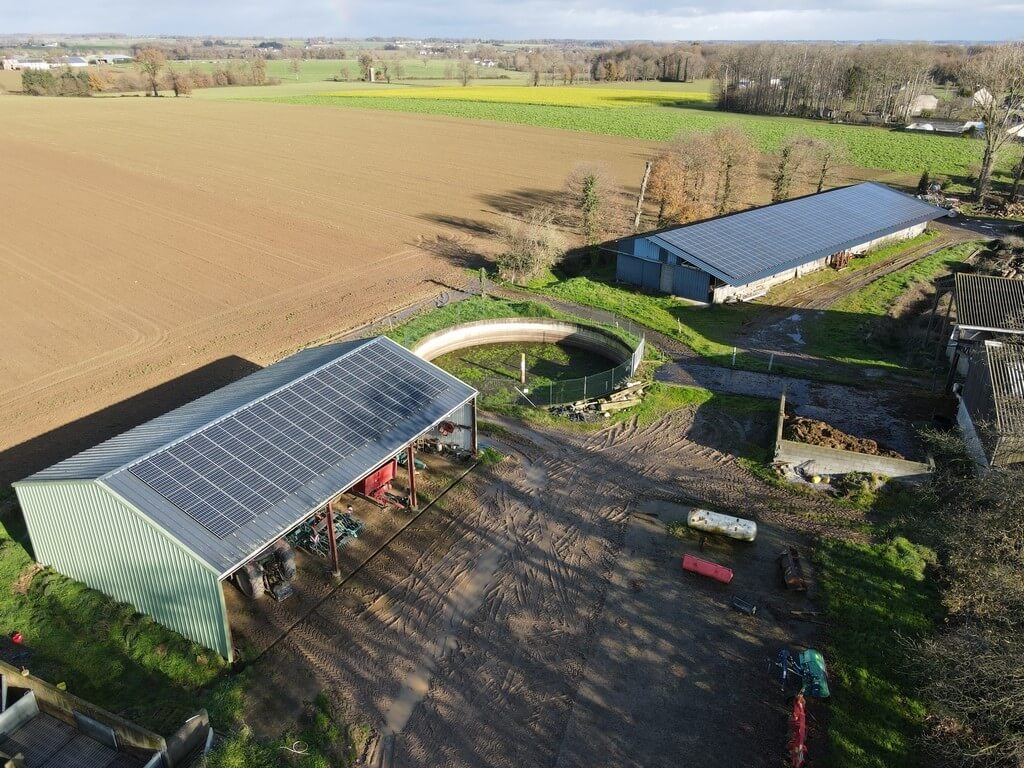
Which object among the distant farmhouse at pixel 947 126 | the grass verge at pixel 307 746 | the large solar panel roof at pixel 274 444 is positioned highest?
the distant farmhouse at pixel 947 126

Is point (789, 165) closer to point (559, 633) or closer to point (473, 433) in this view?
point (473, 433)

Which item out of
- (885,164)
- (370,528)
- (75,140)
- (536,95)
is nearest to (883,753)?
(370,528)

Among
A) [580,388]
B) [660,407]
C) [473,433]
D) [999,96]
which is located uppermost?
[999,96]

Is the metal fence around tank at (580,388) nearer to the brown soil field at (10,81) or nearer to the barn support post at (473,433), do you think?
the barn support post at (473,433)

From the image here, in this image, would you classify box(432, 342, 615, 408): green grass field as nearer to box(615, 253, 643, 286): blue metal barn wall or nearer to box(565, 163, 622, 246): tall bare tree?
box(615, 253, 643, 286): blue metal barn wall

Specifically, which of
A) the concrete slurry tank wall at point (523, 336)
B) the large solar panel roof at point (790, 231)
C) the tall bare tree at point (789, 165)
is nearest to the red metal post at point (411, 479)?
the concrete slurry tank wall at point (523, 336)

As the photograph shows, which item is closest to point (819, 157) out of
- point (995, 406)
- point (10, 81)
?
point (995, 406)

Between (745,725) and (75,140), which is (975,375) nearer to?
(745,725)
